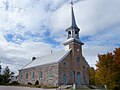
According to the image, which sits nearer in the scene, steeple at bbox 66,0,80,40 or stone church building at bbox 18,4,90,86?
Answer: stone church building at bbox 18,4,90,86

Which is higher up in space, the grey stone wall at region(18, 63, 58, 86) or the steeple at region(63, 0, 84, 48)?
the steeple at region(63, 0, 84, 48)

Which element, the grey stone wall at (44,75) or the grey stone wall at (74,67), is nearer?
the grey stone wall at (44,75)

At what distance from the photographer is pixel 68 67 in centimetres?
4156

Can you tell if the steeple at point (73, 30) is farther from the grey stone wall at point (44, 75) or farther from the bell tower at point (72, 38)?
the grey stone wall at point (44, 75)

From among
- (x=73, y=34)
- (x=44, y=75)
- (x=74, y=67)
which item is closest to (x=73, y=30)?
(x=73, y=34)

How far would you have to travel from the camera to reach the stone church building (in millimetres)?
40225

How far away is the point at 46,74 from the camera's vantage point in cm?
4328

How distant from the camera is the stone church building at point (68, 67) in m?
40.2

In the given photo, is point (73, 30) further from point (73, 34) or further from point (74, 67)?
point (74, 67)

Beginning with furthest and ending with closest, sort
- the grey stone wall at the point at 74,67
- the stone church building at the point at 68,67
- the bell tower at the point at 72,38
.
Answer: the bell tower at the point at 72,38
the grey stone wall at the point at 74,67
the stone church building at the point at 68,67

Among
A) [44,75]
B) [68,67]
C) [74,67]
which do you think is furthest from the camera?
[44,75]

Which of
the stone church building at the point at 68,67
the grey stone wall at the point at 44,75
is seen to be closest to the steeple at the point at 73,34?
the stone church building at the point at 68,67

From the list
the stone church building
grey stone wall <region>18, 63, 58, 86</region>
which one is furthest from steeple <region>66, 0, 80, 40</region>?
grey stone wall <region>18, 63, 58, 86</region>

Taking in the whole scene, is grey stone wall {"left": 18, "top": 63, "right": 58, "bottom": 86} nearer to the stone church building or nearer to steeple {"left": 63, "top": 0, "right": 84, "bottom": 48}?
the stone church building
